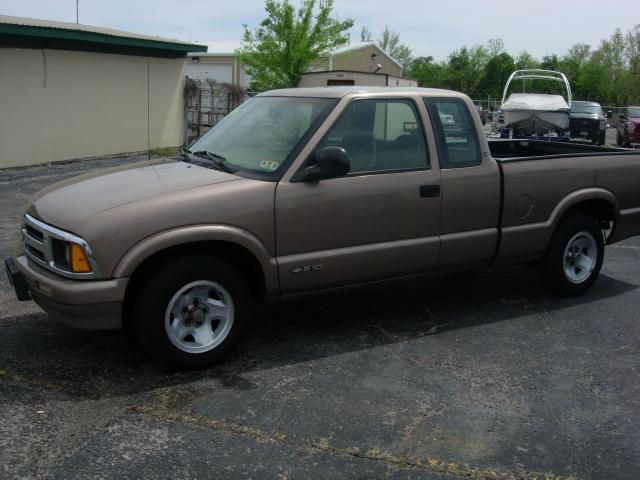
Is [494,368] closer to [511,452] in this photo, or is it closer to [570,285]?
[511,452]

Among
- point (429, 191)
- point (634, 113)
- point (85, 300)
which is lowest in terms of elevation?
point (85, 300)

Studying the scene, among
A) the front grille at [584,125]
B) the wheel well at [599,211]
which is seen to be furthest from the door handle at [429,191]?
the front grille at [584,125]

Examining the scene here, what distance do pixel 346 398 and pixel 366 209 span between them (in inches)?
56.0

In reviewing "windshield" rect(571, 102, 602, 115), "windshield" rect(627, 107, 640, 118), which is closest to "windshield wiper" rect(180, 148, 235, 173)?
"windshield" rect(571, 102, 602, 115)

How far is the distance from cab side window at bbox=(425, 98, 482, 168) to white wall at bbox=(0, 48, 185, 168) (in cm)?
1097

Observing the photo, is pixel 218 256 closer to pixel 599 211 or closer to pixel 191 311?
pixel 191 311

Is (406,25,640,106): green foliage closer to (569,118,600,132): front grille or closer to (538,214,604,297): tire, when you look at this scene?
(569,118,600,132): front grille

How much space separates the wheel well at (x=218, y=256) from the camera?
14.3 ft

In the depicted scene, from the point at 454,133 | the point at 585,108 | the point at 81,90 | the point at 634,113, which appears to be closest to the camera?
the point at 454,133

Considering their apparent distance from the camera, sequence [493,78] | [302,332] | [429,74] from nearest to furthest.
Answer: [302,332]
[493,78]
[429,74]

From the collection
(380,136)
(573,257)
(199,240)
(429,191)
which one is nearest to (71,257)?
(199,240)

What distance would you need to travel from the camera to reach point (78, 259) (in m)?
4.09

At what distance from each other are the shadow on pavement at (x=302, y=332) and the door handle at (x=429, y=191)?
90 cm

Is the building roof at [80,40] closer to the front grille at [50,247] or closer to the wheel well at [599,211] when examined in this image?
the front grille at [50,247]
